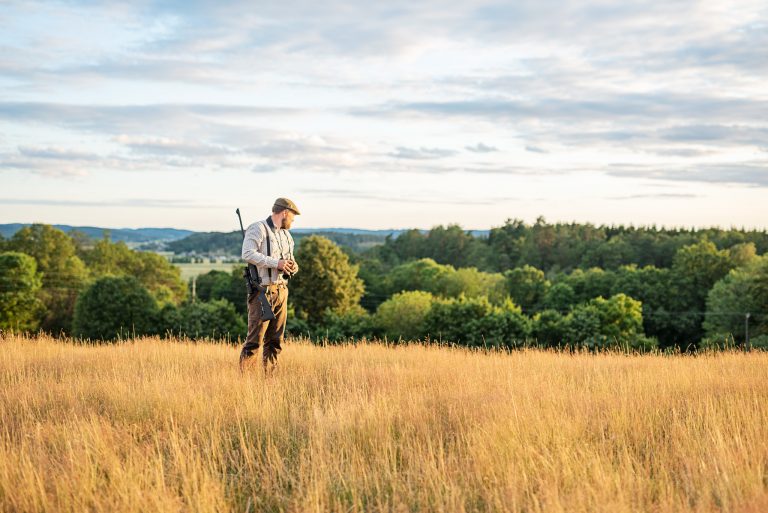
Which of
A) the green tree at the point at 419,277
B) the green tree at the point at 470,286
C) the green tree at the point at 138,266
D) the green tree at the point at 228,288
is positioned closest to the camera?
the green tree at the point at 228,288

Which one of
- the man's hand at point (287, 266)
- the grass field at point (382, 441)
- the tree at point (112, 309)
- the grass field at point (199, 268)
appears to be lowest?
the tree at point (112, 309)

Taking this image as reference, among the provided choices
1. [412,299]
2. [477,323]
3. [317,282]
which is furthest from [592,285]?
[477,323]

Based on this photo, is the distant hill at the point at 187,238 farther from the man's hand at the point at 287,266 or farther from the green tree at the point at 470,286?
the man's hand at the point at 287,266

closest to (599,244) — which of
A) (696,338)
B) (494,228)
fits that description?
(494,228)

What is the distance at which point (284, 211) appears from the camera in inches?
386

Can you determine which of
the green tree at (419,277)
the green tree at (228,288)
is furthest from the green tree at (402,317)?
the green tree at (419,277)

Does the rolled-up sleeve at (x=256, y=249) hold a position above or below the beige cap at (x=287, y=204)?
below

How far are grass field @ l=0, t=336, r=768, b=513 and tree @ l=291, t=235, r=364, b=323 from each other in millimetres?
46786

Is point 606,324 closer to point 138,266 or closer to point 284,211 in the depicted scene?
point 284,211

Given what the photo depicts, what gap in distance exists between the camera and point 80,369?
1066 centimetres

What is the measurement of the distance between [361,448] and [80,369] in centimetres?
603

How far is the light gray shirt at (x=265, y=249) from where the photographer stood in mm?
9482

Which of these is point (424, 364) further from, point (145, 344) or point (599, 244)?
point (599, 244)

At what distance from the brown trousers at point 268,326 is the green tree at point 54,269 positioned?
187 ft
